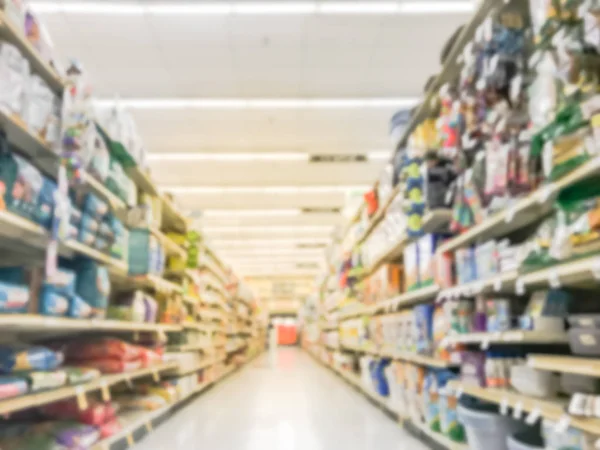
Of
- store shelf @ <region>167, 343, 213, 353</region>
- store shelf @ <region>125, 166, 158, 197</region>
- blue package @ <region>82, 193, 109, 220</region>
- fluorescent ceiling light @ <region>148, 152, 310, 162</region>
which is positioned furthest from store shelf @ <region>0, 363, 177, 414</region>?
fluorescent ceiling light @ <region>148, 152, 310, 162</region>

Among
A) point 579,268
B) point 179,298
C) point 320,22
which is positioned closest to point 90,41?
point 320,22

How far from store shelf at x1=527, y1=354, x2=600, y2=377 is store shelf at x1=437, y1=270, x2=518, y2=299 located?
35 centimetres

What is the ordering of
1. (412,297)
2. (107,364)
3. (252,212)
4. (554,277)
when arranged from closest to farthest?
(554,277) → (107,364) → (412,297) → (252,212)

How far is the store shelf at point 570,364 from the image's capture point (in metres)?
1.61

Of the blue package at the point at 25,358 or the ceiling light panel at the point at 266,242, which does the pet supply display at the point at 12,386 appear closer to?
the blue package at the point at 25,358

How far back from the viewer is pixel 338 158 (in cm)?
942

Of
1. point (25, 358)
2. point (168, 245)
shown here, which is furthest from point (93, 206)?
point (168, 245)

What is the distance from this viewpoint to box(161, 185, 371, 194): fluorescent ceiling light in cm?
1109

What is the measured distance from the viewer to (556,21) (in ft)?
6.30

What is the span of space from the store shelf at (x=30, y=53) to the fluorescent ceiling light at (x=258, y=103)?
4458 millimetres

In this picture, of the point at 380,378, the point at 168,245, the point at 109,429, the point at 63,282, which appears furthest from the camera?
the point at 380,378

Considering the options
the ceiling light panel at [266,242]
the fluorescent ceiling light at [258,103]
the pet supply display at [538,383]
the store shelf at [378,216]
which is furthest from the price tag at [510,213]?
the ceiling light panel at [266,242]

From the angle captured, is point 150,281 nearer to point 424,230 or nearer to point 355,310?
point 424,230

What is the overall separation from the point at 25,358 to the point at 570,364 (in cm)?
231
